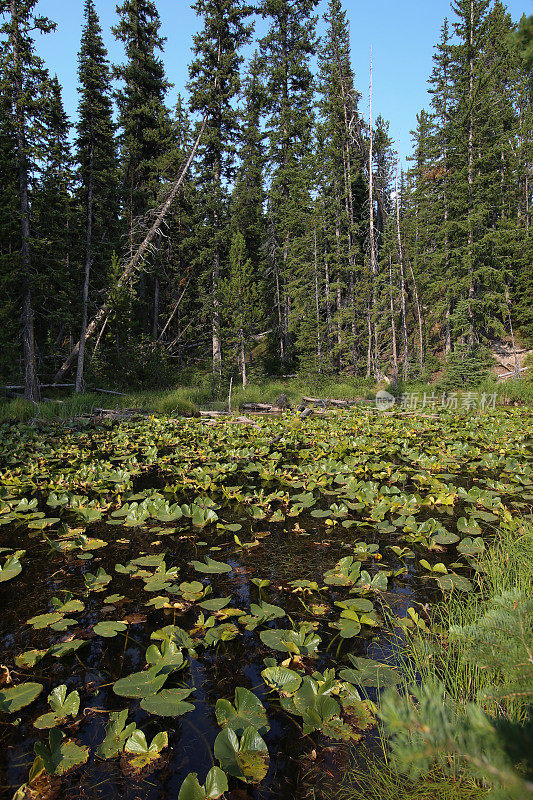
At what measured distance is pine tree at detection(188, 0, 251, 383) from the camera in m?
17.8

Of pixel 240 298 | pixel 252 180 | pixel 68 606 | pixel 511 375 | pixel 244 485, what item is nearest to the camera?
pixel 68 606

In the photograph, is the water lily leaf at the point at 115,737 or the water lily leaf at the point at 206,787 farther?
the water lily leaf at the point at 115,737

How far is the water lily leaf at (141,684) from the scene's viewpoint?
166 cm

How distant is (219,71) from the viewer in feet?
58.5

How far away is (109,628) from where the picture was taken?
2.10 meters

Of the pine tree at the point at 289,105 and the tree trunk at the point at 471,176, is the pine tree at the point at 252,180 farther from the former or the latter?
the tree trunk at the point at 471,176

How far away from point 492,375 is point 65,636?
19017mm

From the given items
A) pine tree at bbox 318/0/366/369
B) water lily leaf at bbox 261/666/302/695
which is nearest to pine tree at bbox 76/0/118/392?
pine tree at bbox 318/0/366/369

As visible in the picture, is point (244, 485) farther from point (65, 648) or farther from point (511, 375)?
point (511, 375)

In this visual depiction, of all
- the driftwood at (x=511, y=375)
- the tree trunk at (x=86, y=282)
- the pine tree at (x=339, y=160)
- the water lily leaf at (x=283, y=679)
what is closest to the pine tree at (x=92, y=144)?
the tree trunk at (x=86, y=282)

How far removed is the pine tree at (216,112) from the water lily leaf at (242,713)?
1628 cm

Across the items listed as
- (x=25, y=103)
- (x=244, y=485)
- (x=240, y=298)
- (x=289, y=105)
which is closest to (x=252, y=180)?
(x=289, y=105)

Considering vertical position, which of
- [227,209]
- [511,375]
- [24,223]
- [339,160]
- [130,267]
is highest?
[339,160]

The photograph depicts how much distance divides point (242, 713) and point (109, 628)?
0.93 meters
